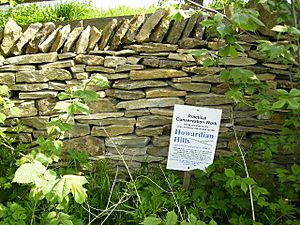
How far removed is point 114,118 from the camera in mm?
2650

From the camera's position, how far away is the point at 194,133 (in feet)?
8.06

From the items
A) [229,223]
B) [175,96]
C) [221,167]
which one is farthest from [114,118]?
[229,223]

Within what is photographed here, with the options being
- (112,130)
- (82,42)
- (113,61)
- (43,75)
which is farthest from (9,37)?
(112,130)

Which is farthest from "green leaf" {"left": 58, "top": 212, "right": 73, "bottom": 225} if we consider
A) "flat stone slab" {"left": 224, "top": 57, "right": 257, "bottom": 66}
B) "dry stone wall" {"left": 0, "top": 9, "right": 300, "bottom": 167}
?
"flat stone slab" {"left": 224, "top": 57, "right": 257, "bottom": 66}

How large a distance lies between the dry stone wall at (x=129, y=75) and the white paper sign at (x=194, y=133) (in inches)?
6.6

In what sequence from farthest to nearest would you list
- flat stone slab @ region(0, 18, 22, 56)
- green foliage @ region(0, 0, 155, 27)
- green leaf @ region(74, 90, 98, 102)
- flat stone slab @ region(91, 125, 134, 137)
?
green foliage @ region(0, 0, 155, 27), flat stone slab @ region(91, 125, 134, 137), flat stone slab @ region(0, 18, 22, 56), green leaf @ region(74, 90, 98, 102)

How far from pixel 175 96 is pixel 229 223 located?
3.09 ft

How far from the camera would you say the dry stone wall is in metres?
2.53

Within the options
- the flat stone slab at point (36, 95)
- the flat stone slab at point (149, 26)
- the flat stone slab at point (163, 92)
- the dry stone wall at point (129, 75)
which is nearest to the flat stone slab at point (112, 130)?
the dry stone wall at point (129, 75)

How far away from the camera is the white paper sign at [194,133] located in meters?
2.45

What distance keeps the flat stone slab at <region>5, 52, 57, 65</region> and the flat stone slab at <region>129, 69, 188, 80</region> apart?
1.84 feet

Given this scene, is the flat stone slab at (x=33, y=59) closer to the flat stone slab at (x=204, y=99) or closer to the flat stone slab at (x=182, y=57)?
the flat stone slab at (x=182, y=57)

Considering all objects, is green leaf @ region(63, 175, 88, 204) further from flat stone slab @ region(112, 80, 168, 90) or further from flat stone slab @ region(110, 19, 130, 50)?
flat stone slab @ region(110, 19, 130, 50)

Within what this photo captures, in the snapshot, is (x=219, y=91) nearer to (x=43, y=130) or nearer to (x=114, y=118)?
(x=114, y=118)
